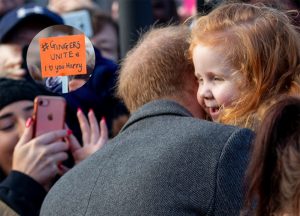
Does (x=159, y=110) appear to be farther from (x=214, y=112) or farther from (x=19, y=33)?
(x=19, y=33)

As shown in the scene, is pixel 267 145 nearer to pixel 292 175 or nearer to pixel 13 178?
pixel 292 175

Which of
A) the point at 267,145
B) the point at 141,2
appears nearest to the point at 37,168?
the point at 141,2

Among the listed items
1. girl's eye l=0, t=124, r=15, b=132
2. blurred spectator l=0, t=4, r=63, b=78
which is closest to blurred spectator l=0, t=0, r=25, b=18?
blurred spectator l=0, t=4, r=63, b=78

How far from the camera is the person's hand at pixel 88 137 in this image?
11.0 ft

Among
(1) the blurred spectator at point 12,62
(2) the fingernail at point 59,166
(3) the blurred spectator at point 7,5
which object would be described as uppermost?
(1) the blurred spectator at point 12,62

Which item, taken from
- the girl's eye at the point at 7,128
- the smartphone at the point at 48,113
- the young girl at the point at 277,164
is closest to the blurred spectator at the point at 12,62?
the girl's eye at the point at 7,128

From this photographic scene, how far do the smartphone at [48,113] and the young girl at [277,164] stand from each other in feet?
4.48

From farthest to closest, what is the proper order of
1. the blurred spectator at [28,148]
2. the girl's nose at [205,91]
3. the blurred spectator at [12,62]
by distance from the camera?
the blurred spectator at [12,62], the blurred spectator at [28,148], the girl's nose at [205,91]

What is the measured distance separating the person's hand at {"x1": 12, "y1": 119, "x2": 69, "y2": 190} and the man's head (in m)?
0.52

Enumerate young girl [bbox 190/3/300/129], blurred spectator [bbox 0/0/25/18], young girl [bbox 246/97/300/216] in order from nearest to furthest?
young girl [bbox 246/97/300/216]
young girl [bbox 190/3/300/129]
blurred spectator [bbox 0/0/25/18]

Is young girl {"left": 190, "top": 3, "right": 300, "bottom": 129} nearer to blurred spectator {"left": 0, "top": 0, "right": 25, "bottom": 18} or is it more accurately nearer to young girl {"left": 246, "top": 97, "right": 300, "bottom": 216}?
young girl {"left": 246, "top": 97, "right": 300, "bottom": 216}

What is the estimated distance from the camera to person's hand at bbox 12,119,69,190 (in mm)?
3193

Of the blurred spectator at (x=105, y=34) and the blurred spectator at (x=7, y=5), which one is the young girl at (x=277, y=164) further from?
the blurred spectator at (x=7, y=5)

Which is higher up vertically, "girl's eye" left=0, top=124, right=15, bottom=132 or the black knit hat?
the black knit hat
